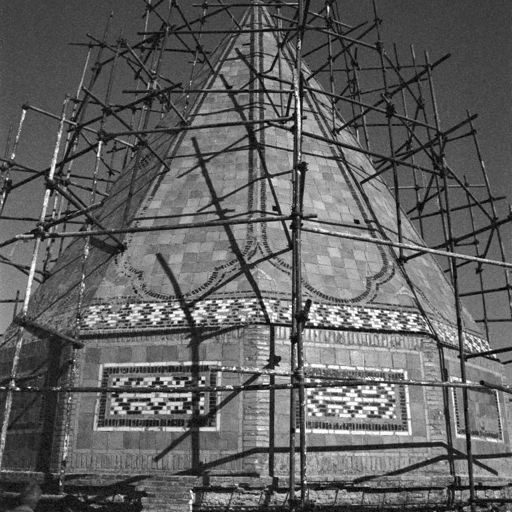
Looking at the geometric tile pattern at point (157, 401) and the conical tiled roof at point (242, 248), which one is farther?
the conical tiled roof at point (242, 248)

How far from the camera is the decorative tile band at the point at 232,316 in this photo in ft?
27.1

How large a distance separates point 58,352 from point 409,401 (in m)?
5.02

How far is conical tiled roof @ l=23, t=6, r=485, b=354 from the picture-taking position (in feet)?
28.0

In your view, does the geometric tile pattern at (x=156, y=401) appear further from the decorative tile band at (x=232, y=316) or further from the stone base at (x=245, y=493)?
the stone base at (x=245, y=493)

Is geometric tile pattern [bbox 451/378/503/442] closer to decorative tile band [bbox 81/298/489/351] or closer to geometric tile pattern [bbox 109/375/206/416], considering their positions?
decorative tile band [bbox 81/298/489/351]

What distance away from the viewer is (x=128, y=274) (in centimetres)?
912

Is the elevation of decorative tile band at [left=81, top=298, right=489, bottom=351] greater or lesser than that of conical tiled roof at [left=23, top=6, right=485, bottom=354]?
lesser

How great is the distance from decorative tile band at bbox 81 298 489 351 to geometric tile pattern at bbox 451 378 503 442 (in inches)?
36.9

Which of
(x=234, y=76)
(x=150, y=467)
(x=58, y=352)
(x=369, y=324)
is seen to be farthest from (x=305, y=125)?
(x=150, y=467)

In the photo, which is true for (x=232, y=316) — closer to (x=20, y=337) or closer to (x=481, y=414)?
(x=20, y=337)

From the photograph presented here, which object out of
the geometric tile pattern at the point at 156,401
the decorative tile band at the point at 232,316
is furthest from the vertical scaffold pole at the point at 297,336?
the geometric tile pattern at the point at 156,401

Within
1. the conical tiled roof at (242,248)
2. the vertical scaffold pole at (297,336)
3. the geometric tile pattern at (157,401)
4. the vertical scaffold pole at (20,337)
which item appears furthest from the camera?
the conical tiled roof at (242,248)

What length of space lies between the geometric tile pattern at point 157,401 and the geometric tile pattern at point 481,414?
3.55 metres

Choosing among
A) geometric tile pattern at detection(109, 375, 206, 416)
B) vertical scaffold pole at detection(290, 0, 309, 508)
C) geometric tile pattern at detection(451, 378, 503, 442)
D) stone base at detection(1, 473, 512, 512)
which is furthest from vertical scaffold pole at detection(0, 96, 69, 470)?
geometric tile pattern at detection(451, 378, 503, 442)
